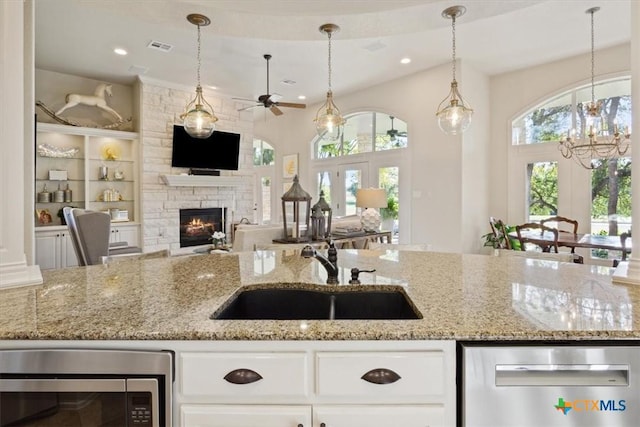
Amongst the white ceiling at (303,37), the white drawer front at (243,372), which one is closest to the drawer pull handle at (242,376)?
the white drawer front at (243,372)

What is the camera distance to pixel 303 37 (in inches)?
109

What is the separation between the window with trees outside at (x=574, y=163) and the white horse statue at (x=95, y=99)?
269 inches

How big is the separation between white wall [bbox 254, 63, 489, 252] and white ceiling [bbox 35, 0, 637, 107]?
0.31 metres

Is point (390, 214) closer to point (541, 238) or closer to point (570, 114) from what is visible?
point (541, 238)

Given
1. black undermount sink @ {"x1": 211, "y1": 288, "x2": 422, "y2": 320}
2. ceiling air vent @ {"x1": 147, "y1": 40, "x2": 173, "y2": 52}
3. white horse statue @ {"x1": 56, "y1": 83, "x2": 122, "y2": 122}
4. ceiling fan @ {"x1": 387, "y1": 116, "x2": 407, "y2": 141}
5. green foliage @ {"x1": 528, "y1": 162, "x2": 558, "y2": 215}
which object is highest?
ceiling air vent @ {"x1": 147, "y1": 40, "x2": 173, "y2": 52}

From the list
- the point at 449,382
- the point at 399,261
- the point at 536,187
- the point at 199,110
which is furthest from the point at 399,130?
the point at 449,382

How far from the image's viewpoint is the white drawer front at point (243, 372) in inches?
40.4

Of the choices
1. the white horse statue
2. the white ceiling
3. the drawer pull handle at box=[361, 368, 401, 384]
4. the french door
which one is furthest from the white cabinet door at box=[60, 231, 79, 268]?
the drawer pull handle at box=[361, 368, 401, 384]

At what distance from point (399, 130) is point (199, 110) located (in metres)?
4.17

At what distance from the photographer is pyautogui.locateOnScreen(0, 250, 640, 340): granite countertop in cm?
102

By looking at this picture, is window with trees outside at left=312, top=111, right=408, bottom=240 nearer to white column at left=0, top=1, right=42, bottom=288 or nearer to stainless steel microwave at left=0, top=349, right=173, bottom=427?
white column at left=0, top=1, right=42, bottom=288

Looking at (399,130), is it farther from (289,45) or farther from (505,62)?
(289,45)

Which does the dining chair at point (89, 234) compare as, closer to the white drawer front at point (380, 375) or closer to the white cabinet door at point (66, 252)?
the white cabinet door at point (66, 252)

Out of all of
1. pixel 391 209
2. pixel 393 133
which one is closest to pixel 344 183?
pixel 391 209
